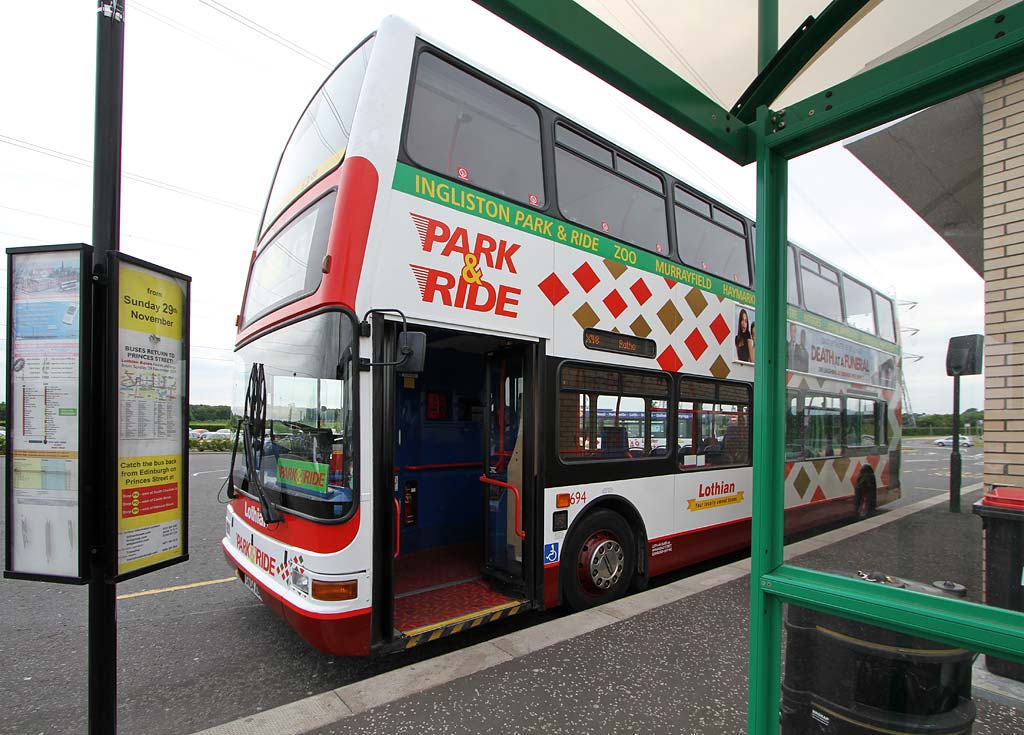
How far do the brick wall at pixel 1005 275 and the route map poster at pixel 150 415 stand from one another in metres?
2.93

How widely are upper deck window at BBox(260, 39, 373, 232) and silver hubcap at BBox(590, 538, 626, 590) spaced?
371 cm

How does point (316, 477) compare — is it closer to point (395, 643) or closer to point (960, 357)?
point (395, 643)

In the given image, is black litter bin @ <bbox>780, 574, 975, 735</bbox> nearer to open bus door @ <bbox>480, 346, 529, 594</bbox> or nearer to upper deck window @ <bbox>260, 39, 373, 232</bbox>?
open bus door @ <bbox>480, 346, 529, 594</bbox>

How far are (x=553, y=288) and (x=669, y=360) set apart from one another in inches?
70.1

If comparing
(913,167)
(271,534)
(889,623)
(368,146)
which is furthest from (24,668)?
(913,167)

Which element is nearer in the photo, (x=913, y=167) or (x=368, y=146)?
(x=913, y=167)

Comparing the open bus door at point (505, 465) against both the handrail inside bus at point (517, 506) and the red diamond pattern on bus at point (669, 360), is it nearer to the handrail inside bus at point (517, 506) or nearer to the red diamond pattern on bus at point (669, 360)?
the handrail inside bus at point (517, 506)

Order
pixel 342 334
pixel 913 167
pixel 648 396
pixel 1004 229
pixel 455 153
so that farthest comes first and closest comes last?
pixel 648 396 → pixel 455 153 → pixel 342 334 → pixel 913 167 → pixel 1004 229

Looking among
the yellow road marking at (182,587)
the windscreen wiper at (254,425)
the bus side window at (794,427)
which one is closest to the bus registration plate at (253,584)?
the windscreen wiper at (254,425)

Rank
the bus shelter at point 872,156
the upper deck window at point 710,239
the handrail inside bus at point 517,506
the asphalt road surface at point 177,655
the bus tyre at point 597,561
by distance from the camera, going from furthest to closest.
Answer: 1. the upper deck window at point 710,239
2. the bus tyre at point 597,561
3. the handrail inside bus at point 517,506
4. the asphalt road surface at point 177,655
5. the bus shelter at point 872,156

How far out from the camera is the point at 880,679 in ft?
6.49

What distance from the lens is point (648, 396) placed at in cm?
563

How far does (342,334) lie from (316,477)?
94 centimetres

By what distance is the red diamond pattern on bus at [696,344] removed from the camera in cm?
608
